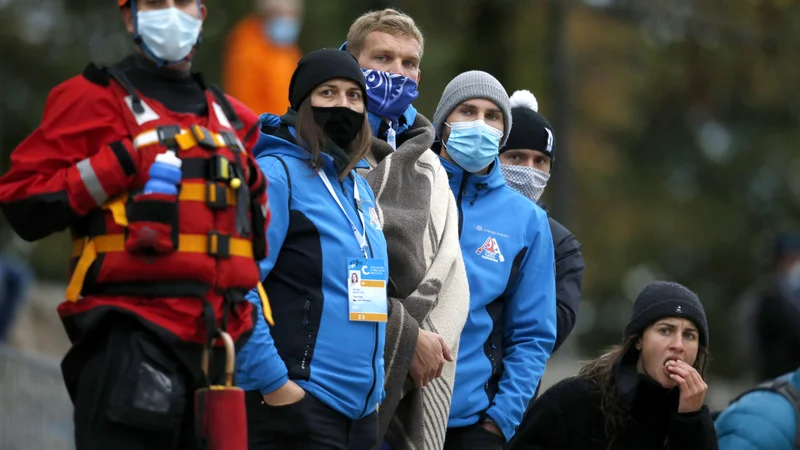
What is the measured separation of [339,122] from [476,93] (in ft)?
4.58

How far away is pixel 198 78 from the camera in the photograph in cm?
615

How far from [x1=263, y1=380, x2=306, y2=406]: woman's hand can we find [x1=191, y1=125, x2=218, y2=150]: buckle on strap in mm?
1022

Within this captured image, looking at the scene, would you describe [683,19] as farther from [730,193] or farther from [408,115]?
[408,115]

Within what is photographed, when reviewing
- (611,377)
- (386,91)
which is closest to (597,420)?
(611,377)

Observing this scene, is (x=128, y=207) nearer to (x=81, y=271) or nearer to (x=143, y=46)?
(x=81, y=271)

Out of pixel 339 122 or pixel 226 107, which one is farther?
pixel 339 122

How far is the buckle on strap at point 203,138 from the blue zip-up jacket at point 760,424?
3.95 metres

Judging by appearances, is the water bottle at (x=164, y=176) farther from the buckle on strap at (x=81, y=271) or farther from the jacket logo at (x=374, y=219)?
the jacket logo at (x=374, y=219)

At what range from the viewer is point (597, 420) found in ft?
27.5

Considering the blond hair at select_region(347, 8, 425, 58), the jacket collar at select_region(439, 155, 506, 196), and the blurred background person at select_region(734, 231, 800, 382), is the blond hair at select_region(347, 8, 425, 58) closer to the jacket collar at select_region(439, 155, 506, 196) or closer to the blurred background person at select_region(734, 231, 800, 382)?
the jacket collar at select_region(439, 155, 506, 196)

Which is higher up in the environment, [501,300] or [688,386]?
[501,300]

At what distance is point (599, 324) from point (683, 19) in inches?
296

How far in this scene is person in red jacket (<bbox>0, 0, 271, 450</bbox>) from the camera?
573 cm

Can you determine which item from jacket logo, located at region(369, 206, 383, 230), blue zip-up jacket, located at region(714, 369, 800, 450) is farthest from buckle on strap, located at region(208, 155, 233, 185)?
blue zip-up jacket, located at region(714, 369, 800, 450)
